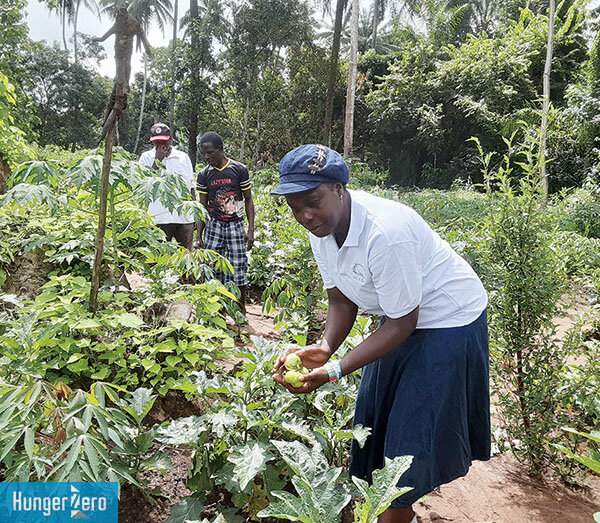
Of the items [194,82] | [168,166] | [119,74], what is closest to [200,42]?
[194,82]

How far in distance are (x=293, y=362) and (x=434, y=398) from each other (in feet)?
1.68

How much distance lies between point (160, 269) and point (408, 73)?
19.9 metres

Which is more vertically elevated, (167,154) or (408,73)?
(408,73)

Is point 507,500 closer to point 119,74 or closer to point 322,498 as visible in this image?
point 322,498

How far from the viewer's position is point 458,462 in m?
1.67

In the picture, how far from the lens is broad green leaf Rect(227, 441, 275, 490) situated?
61.3 inches

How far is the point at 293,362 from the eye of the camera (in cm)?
166

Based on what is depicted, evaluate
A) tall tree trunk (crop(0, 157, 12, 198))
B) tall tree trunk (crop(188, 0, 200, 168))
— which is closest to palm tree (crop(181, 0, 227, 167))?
tall tree trunk (crop(188, 0, 200, 168))

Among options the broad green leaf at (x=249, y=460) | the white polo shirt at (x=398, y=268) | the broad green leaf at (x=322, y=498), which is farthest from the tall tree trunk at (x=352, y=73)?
the broad green leaf at (x=322, y=498)

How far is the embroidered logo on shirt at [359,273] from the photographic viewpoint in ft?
5.09

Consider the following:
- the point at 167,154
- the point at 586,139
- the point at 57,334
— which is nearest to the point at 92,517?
the point at 57,334

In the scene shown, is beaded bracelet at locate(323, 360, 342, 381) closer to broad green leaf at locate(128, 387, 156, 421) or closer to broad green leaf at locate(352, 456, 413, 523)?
broad green leaf at locate(352, 456, 413, 523)

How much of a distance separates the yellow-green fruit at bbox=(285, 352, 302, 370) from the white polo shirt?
0.31 metres

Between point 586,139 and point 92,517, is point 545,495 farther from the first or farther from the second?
point 586,139
